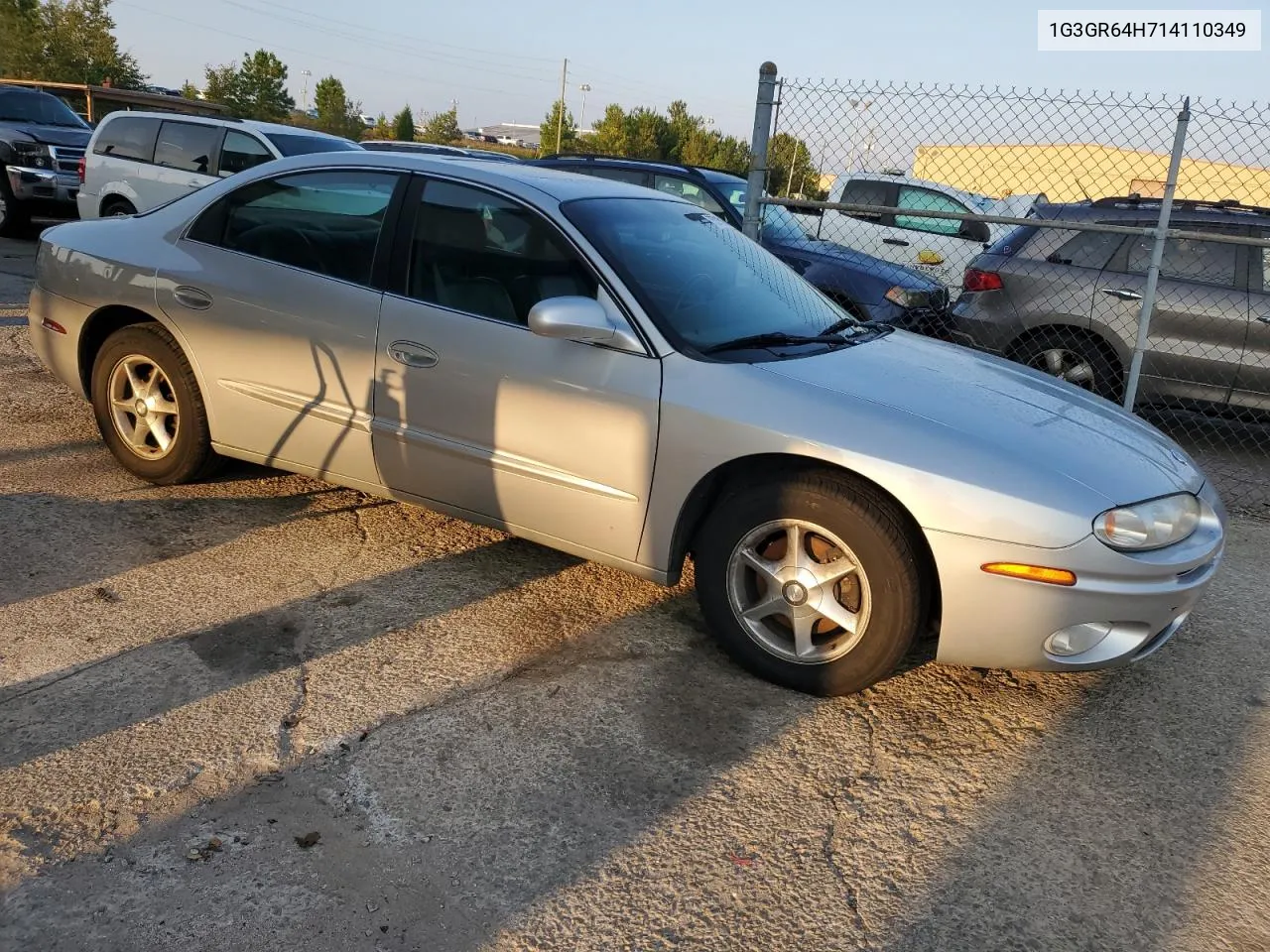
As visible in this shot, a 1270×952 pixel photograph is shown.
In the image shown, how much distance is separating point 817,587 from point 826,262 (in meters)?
5.16

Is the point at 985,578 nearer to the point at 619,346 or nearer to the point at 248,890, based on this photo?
the point at 619,346

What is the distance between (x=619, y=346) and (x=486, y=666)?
1.16m

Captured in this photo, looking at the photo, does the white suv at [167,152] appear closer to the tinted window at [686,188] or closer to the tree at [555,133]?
the tinted window at [686,188]

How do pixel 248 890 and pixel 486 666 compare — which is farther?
pixel 486 666

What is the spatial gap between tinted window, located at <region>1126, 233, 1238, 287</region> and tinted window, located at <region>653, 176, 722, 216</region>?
11.7 feet

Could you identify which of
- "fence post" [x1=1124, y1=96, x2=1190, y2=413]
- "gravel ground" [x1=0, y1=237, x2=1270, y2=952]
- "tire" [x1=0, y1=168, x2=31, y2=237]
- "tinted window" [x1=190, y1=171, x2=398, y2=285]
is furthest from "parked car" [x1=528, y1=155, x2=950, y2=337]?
"tire" [x1=0, y1=168, x2=31, y2=237]

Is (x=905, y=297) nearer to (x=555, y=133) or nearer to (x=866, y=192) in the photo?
(x=866, y=192)

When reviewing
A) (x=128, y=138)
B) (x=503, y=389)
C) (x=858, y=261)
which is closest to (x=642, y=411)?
(x=503, y=389)

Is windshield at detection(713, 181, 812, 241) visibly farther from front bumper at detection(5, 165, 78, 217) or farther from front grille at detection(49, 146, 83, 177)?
front grille at detection(49, 146, 83, 177)

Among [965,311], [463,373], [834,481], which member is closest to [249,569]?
[463,373]

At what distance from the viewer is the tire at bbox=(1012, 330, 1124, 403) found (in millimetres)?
7031

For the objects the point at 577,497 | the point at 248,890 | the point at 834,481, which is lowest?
the point at 248,890

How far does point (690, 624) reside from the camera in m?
3.81

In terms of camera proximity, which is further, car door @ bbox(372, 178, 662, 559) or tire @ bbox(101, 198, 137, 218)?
tire @ bbox(101, 198, 137, 218)
